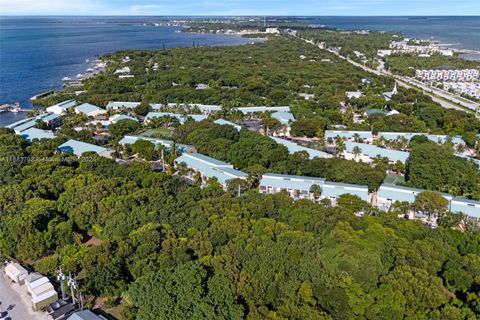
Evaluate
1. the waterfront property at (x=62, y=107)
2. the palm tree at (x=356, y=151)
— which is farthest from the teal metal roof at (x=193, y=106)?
the palm tree at (x=356, y=151)

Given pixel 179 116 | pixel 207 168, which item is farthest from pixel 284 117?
pixel 207 168

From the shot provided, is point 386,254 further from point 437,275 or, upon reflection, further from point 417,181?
point 417,181

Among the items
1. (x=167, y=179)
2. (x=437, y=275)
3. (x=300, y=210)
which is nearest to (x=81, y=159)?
(x=167, y=179)

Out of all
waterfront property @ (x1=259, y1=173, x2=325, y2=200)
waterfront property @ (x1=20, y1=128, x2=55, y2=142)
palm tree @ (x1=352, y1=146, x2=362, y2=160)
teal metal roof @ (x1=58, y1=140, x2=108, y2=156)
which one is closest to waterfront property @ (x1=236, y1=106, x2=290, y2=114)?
palm tree @ (x1=352, y1=146, x2=362, y2=160)

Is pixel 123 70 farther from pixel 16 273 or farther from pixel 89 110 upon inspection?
pixel 16 273

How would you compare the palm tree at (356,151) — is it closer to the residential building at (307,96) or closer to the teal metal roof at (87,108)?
the residential building at (307,96)

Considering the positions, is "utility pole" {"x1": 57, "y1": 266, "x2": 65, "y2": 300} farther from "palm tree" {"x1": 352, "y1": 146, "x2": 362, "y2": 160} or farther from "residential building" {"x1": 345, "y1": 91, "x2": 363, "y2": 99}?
"residential building" {"x1": 345, "y1": 91, "x2": 363, "y2": 99}
